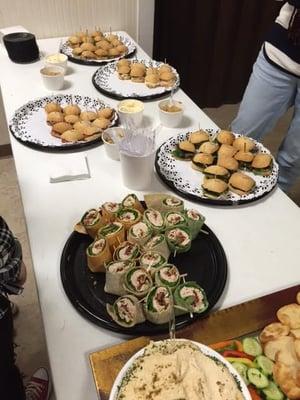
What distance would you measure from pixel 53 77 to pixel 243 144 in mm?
797

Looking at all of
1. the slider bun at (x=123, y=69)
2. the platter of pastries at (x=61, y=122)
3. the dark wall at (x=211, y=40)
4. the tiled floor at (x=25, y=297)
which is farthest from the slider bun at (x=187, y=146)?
the dark wall at (x=211, y=40)

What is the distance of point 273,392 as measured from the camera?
0.65 metres

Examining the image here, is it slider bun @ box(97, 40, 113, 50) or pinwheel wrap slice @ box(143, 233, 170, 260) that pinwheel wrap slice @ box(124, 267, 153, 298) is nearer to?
pinwheel wrap slice @ box(143, 233, 170, 260)

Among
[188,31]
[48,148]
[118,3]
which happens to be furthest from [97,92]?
[188,31]

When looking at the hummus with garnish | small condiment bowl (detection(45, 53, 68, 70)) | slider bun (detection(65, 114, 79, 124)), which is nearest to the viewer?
the hummus with garnish

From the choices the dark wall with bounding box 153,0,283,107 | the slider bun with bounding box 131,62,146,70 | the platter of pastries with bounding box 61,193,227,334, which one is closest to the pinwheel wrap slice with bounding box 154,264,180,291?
the platter of pastries with bounding box 61,193,227,334

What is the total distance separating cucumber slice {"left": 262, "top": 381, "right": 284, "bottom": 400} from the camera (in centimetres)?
64

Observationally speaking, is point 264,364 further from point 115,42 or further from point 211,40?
point 211,40

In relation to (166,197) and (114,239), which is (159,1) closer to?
(166,197)

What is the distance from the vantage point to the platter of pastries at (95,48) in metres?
1.74

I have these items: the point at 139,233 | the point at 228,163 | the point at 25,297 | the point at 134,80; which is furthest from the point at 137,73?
the point at 25,297

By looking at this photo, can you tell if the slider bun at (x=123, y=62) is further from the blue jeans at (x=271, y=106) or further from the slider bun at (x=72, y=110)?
the blue jeans at (x=271, y=106)

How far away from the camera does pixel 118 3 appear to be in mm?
1966

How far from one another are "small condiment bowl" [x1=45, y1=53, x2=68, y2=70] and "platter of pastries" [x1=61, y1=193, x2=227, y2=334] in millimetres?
929
